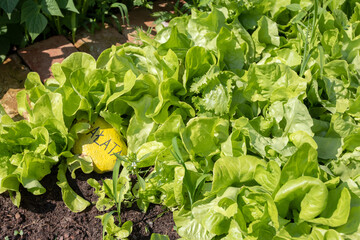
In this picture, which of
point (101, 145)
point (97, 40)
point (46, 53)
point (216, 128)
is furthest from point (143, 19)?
point (216, 128)

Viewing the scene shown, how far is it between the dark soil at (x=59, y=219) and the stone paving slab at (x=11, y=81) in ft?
2.03

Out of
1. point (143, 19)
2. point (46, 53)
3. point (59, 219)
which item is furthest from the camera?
point (143, 19)

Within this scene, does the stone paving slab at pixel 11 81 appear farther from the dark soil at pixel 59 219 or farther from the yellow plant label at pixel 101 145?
the dark soil at pixel 59 219

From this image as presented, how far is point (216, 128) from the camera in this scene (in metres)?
2.08

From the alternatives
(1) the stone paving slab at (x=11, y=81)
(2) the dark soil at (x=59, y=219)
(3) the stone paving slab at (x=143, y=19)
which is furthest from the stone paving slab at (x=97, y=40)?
(2) the dark soil at (x=59, y=219)

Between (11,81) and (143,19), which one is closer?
(11,81)

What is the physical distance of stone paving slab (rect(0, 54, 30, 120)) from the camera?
2.51 m

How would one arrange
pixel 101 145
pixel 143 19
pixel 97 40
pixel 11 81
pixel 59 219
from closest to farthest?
pixel 59 219 < pixel 101 145 < pixel 11 81 < pixel 97 40 < pixel 143 19

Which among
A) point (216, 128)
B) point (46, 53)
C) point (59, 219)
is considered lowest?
point (59, 219)

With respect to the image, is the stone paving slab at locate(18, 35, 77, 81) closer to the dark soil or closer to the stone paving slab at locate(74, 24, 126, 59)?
the stone paving slab at locate(74, 24, 126, 59)

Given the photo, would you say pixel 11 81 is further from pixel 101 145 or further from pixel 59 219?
pixel 59 219

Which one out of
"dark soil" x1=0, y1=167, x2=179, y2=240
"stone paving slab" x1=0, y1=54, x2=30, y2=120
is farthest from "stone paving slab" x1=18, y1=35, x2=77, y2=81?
"dark soil" x1=0, y1=167, x2=179, y2=240

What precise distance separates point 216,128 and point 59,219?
939mm

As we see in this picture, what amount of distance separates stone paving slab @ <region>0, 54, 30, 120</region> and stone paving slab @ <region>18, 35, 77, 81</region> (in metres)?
0.06
